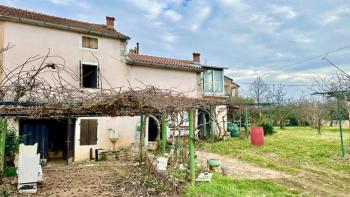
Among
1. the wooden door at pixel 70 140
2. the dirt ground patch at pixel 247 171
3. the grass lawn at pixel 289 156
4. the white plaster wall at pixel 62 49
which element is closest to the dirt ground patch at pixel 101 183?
the wooden door at pixel 70 140

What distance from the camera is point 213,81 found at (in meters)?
21.9

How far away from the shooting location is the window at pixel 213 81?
70.7 ft

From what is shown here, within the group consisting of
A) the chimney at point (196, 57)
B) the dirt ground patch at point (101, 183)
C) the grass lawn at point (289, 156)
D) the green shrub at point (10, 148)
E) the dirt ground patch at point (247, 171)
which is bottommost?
the dirt ground patch at point (101, 183)

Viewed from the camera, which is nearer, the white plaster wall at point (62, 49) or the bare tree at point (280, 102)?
the white plaster wall at point (62, 49)

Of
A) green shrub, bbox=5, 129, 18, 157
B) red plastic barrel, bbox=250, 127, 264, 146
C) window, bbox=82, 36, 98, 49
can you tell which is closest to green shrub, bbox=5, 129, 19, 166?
green shrub, bbox=5, 129, 18, 157

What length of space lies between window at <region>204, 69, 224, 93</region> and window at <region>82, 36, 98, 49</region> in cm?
825

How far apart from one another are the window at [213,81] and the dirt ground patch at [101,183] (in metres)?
10.7

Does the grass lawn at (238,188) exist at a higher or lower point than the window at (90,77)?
lower

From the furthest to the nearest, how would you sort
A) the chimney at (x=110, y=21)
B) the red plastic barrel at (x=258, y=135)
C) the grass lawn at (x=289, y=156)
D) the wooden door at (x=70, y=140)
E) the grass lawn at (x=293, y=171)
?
the chimney at (x=110, y=21) < the red plastic barrel at (x=258, y=135) < the wooden door at (x=70, y=140) < the grass lawn at (x=289, y=156) < the grass lawn at (x=293, y=171)

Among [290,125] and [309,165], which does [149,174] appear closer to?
[309,165]

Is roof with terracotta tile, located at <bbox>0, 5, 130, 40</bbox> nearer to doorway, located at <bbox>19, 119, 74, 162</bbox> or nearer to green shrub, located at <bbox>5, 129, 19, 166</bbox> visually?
doorway, located at <bbox>19, 119, 74, 162</bbox>

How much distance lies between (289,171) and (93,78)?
10674mm

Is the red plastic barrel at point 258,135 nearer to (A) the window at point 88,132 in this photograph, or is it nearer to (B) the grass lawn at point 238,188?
(A) the window at point 88,132

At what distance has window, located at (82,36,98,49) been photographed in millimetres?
15992
